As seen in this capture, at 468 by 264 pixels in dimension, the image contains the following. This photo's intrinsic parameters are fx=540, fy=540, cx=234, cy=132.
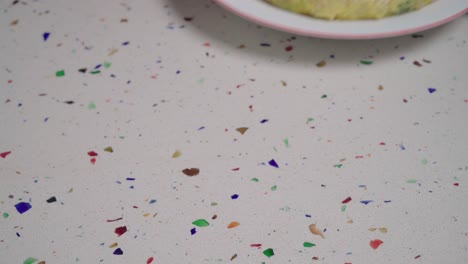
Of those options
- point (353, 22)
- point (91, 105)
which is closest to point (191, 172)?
point (91, 105)

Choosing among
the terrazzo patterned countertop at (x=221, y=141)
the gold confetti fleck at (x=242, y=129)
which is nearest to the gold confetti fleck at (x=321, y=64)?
the terrazzo patterned countertop at (x=221, y=141)

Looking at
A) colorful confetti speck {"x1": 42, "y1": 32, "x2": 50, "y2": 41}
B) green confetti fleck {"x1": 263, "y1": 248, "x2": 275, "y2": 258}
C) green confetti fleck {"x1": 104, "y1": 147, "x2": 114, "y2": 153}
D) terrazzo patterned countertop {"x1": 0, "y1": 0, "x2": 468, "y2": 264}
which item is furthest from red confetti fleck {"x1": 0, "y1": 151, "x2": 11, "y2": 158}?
green confetti fleck {"x1": 263, "y1": 248, "x2": 275, "y2": 258}

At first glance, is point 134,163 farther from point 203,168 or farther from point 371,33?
point 371,33

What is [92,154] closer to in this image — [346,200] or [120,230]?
[120,230]

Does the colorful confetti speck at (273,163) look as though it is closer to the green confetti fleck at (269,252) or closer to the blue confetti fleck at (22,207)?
the green confetti fleck at (269,252)

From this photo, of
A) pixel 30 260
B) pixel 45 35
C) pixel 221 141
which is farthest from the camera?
pixel 45 35

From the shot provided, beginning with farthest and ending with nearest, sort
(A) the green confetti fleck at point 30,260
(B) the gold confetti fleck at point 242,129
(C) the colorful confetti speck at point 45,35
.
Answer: (C) the colorful confetti speck at point 45,35, (B) the gold confetti fleck at point 242,129, (A) the green confetti fleck at point 30,260

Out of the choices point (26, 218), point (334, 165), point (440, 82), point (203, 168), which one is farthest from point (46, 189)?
point (440, 82)
